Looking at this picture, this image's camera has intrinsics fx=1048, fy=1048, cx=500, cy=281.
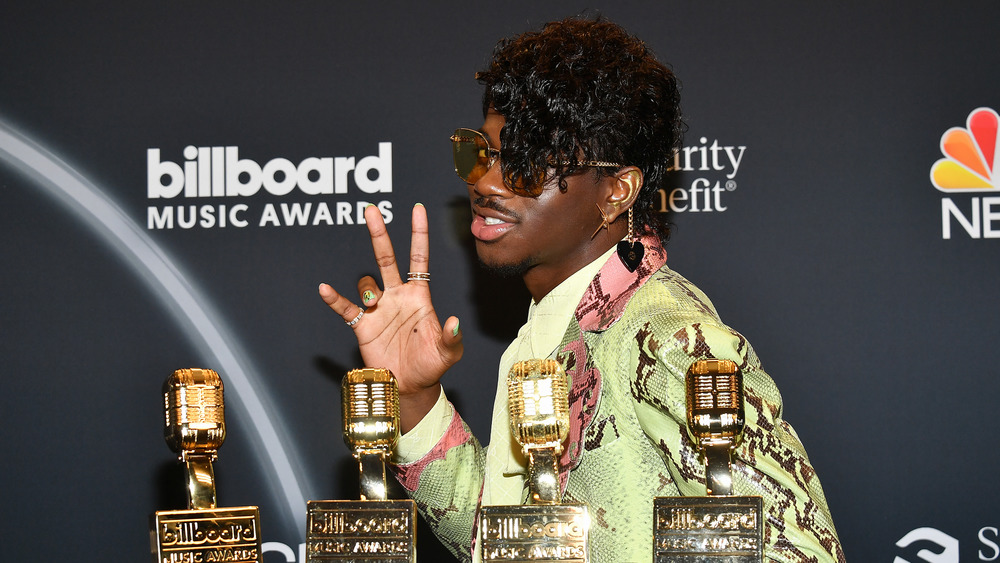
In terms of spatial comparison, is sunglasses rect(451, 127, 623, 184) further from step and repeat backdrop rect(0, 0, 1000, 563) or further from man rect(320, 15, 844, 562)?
step and repeat backdrop rect(0, 0, 1000, 563)

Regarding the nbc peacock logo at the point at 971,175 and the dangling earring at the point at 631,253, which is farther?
the nbc peacock logo at the point at 971,175

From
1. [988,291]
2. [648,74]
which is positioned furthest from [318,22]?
[988,291]

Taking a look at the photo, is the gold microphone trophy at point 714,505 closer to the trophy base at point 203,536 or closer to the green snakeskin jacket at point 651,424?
the green snakeskin jacket at point 651,424

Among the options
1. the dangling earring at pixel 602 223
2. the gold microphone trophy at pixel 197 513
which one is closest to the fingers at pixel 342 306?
the dangling earring at pixel 602 223

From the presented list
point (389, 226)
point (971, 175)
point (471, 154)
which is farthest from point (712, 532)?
point (971, 175)

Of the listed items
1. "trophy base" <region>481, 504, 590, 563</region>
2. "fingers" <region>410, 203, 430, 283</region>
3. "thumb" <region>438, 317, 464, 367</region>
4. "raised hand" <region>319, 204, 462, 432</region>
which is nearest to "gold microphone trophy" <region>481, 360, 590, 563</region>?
"trophy base" <region>481, 504, 590, 563</region>

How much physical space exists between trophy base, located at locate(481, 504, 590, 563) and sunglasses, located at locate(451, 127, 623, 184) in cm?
78

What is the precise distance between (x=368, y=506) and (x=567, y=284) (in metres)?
0.70

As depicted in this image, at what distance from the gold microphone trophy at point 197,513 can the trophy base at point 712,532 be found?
1.16 ft

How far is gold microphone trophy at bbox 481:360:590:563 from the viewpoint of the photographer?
0.78 meters

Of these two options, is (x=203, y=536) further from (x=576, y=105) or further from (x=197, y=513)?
(x=576, y=105)

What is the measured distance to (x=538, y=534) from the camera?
31.0 inches

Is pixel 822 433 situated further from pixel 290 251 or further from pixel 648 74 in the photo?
pixel 290 251

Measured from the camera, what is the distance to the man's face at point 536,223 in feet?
4.83
